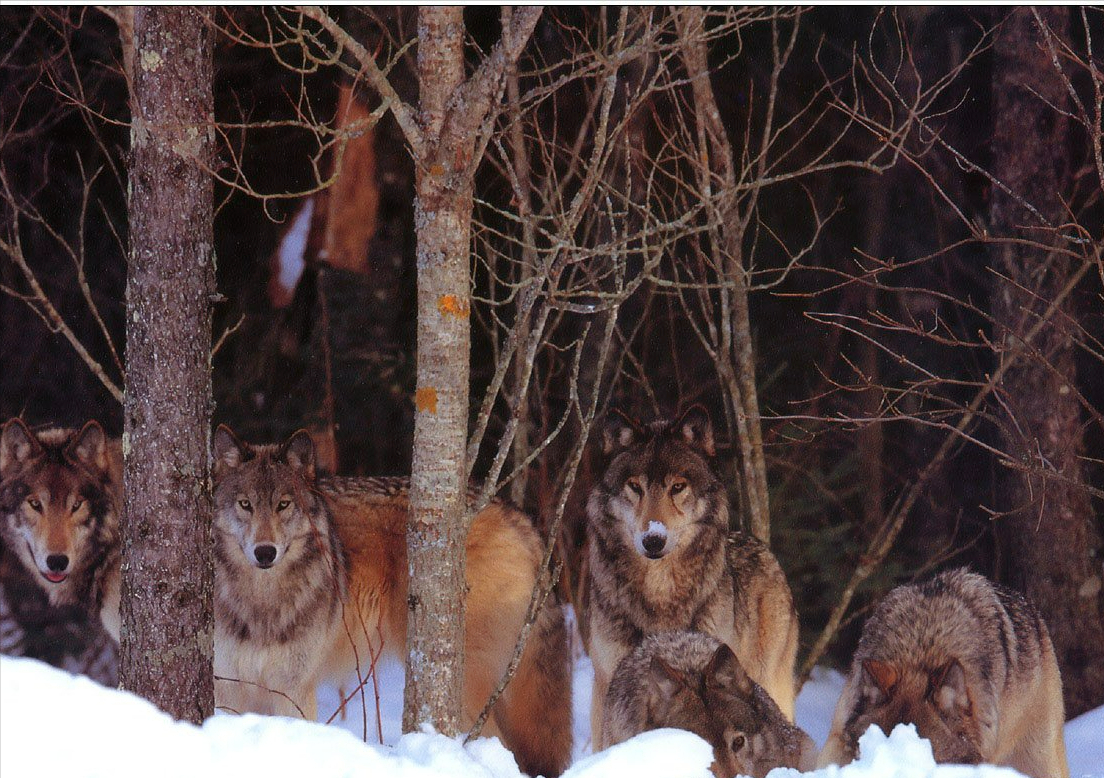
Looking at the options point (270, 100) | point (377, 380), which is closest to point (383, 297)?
point (377, 380)

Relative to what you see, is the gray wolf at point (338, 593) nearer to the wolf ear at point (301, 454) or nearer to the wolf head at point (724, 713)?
the wolf ear at point (301, 454)

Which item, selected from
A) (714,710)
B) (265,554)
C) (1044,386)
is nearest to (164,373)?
(265,554)

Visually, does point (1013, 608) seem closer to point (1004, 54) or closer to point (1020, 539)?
point (1020, 539)

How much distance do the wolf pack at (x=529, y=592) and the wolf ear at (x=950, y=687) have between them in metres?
0.44

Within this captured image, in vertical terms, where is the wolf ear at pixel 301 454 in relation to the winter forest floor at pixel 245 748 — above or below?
above

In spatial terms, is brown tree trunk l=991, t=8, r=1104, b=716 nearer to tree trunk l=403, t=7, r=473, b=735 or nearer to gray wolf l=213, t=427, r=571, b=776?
gray wolf l=213, t=427, r=571, b=776

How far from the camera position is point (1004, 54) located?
8.34 metres

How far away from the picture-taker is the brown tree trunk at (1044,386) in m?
7.96

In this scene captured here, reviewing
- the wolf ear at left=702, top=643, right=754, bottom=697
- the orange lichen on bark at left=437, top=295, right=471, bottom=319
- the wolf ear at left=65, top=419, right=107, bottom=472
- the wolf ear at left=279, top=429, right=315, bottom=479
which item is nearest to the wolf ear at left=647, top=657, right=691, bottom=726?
the wolf ear at left=702, top=643, right=754, bottom=697

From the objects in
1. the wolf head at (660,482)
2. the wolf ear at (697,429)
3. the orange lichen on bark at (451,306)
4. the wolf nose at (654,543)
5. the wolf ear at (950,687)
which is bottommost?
the wolf ear at (950,687)

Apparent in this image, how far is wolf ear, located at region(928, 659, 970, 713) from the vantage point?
15.9 feet

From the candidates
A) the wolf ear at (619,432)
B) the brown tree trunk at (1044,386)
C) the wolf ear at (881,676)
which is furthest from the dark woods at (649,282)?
the wolf ear at (881,676)

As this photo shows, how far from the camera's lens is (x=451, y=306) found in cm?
451

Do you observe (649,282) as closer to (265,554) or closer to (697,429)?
(697,429)
